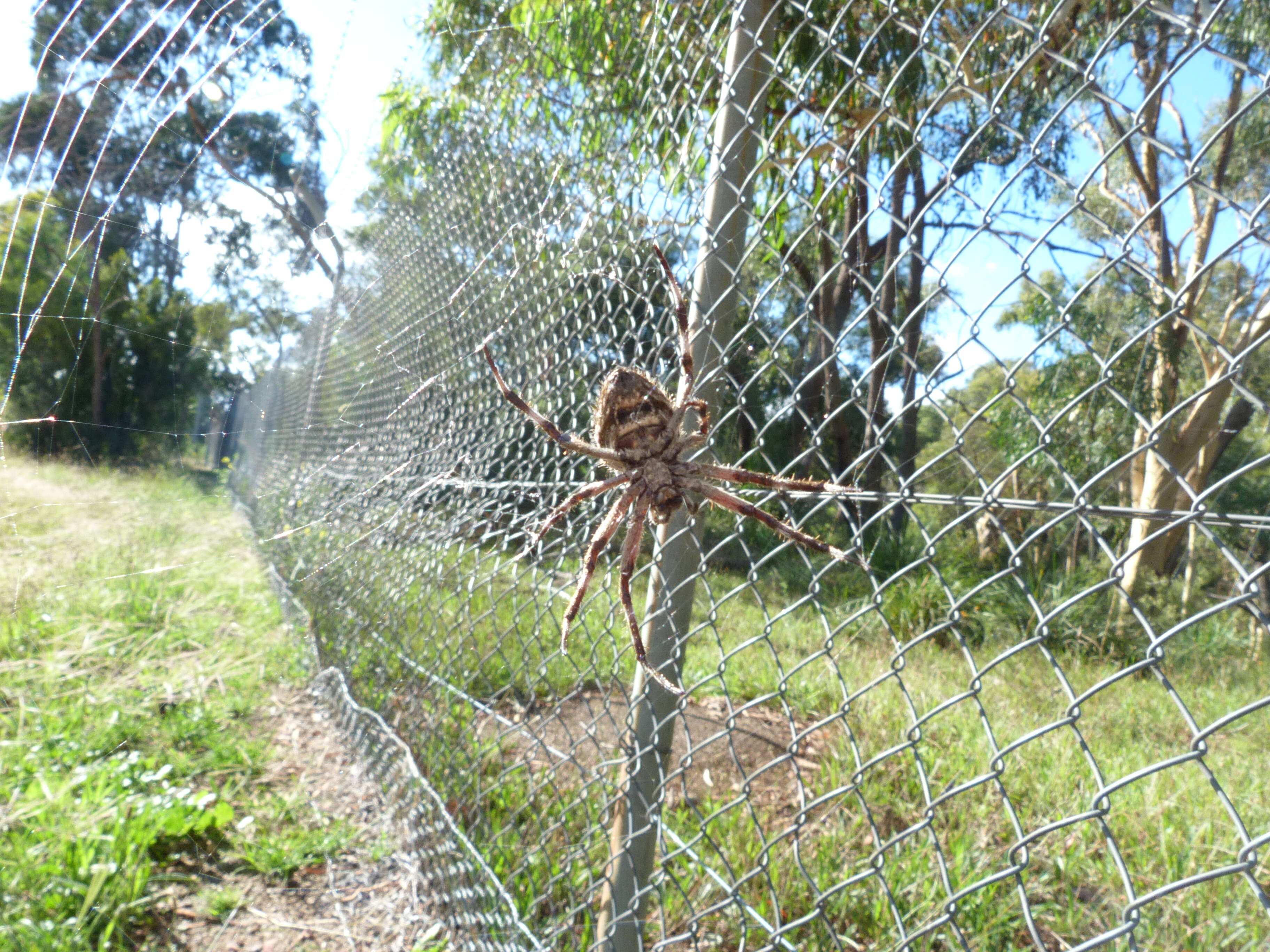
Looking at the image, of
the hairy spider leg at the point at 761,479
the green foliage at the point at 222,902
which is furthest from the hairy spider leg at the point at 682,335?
the green foliage at the point at 222,902

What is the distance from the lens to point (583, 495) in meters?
1.72

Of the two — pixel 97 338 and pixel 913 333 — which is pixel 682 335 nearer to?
pixel 913 333

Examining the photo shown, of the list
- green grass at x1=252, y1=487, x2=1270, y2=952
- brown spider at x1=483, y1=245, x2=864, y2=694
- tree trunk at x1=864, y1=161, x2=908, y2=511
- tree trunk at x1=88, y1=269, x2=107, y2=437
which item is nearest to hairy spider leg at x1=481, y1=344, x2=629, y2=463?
brown spider at x1=483, y1=245, x2=864, y2=694

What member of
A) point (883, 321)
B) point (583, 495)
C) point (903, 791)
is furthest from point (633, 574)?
point (903, 791)

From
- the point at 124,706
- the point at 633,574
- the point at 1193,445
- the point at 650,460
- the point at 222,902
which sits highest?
the point at 1193,445

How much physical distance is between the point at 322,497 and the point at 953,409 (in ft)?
9.98

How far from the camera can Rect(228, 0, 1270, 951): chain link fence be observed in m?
1.21

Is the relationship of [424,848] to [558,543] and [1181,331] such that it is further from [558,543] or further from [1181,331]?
[1181,331]

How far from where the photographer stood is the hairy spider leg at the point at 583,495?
1.67 m

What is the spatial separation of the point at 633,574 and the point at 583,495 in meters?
0.27

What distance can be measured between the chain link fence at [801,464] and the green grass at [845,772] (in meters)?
0.02

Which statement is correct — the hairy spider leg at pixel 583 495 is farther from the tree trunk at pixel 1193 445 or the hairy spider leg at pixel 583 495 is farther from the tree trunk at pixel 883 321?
the tree trunk at pixel 1193 445

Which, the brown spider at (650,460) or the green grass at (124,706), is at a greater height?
the brown spider at (650,460)

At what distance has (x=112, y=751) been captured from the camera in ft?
10.3
